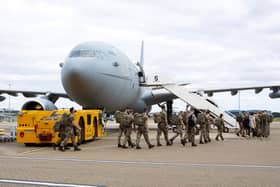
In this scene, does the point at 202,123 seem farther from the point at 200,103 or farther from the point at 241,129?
the point at 241,129

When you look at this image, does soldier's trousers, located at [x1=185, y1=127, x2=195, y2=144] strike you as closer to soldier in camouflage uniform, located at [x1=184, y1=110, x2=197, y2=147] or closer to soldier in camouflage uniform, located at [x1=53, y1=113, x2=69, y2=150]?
soldier in camouflage uniform, located at [x1=184, y1=110, x2=197, y2=147]

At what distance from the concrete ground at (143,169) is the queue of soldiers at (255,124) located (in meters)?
8.63

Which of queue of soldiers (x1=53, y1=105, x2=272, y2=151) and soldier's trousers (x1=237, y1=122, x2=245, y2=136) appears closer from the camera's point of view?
queue of soldiers (x1=53, y1=105, x2=272, y2=151)

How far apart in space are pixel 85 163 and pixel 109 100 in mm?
12266

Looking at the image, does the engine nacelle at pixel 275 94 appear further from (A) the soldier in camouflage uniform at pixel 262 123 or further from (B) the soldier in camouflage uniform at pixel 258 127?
(B) the soldier in camouflage uniform at pixel 258 127

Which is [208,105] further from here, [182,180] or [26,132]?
[182,180]

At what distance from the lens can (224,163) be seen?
10852 mm

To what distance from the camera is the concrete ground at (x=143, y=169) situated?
8.00 metres

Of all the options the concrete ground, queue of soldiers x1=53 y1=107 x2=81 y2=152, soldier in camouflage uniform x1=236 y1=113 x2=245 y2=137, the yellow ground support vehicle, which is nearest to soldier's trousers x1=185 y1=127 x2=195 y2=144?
the concrete ground

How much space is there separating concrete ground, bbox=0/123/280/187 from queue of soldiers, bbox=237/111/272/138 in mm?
8634

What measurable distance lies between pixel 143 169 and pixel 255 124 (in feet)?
45.6

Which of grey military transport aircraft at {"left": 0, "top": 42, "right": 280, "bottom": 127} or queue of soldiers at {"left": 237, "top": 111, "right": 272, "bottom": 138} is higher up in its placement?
grey military transport aircraft at {"left": 0, "top": 42, "right": 280, "bottom": 127}

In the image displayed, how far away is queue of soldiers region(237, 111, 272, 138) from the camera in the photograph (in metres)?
22.1

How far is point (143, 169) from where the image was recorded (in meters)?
9.77
